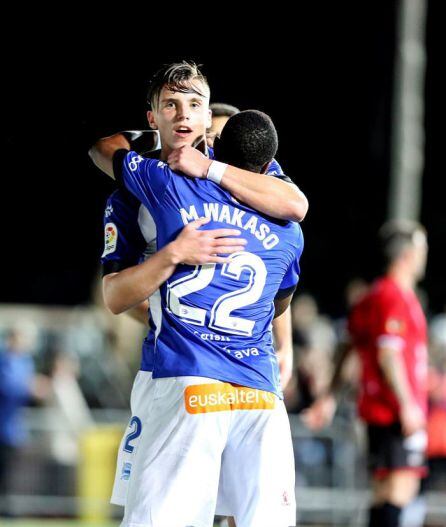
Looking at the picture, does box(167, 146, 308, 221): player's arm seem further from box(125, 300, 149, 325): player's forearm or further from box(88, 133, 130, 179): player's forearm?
box(125, 300, 149, 325): player's forearm

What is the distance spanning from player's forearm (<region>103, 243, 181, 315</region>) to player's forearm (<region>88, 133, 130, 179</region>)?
49cm

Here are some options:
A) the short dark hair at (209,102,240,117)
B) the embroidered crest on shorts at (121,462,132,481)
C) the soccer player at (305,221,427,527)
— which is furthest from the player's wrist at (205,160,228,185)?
the soccer player at (305,221,427,527)

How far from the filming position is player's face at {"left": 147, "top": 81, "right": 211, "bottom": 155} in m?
4.48

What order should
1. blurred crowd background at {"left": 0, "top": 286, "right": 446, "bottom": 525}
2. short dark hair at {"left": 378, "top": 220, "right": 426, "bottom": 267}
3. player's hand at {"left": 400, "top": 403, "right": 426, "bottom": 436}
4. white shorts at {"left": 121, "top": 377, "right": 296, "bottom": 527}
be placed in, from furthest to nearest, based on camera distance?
1. blurred crowd background at {"left": 0, "top": 286, "right": 446, "bottom": 525}
2. short dark hair at {"left": 378, "top": 220, "right": 426, "bottom": 267}
3. player's hand at {"left": 400, "top": 403, "right": 426, "bottom": 436}
4. white shorts at {"left": 121, "top": 377, "right": 296, "bottom": 527}

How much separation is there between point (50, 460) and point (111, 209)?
922 centimetres

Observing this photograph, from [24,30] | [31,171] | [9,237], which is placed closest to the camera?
[31,171]

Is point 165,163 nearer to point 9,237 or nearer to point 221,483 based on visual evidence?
point 221,483

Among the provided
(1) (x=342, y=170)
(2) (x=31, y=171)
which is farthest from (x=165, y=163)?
(1) (x=342, y=170)

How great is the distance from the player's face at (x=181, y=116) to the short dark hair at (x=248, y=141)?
0.13m

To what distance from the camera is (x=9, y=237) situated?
97.3 ft

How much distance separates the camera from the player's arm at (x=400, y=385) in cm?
808

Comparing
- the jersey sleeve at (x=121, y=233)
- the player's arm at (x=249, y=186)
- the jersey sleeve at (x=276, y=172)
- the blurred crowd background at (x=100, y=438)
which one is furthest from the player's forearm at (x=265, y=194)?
the blurred crowd background at (x=100, y=438)

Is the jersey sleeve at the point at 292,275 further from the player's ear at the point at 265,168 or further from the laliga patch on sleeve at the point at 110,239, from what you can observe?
the laliga patch on sleeve at the point at 110,239

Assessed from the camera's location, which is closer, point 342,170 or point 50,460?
point 50,460
